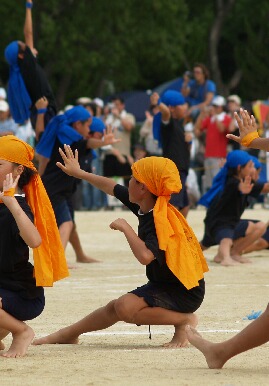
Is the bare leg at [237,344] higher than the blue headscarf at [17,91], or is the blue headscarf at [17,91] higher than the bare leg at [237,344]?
the bare leg at [237,344]

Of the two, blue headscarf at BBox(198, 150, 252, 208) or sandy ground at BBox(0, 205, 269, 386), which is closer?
sandy ground at BBox(0, 205, 269, 386)

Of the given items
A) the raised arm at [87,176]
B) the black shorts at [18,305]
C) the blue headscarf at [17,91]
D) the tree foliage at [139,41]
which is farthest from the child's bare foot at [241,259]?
the tree foliage at [139,41]

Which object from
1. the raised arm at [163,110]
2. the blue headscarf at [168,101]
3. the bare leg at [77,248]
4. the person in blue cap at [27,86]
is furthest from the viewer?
the blue headscarf at [168,101]

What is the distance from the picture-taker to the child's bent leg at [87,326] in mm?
7797

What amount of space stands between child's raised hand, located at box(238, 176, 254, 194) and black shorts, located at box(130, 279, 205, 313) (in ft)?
18.4

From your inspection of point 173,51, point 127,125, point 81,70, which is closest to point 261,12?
point 173,51

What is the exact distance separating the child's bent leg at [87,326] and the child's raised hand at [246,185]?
18.5 feet

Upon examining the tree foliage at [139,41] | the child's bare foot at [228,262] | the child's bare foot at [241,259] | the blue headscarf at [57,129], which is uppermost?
the blue headscarf at [57,129]

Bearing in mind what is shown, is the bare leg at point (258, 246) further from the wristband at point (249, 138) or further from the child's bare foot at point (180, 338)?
the wristband at point (249, 138)

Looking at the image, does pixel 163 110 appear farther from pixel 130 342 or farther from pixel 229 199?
pixel 130 342

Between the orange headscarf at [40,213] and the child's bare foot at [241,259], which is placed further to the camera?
the child's bare foot at [241,259]

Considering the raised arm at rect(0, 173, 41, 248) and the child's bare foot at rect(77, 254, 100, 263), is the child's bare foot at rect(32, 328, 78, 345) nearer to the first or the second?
the raised arm at rect(0, 173, 41, 248)

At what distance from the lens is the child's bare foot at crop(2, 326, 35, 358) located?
7.42 metres

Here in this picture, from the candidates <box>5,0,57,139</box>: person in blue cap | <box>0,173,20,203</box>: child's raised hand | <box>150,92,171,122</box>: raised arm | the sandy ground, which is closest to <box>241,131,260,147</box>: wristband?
the sandy ground
